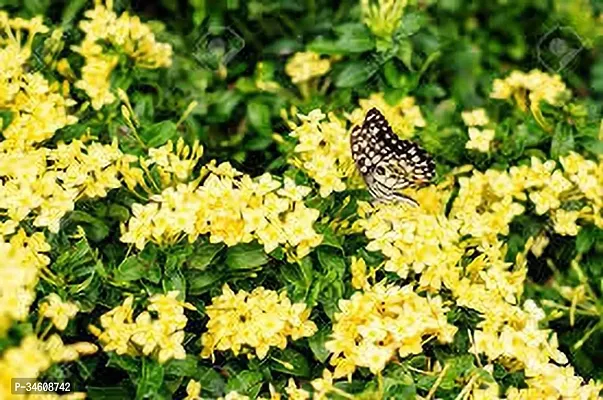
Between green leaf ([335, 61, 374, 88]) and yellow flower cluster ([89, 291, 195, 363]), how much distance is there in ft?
3.63

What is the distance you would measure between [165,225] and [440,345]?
0.60 m

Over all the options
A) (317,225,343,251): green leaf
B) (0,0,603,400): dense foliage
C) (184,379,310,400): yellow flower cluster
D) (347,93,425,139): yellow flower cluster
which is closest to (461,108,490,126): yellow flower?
(0,0,603,400): dense foliage

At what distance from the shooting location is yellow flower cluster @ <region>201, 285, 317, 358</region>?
2197 millimetres

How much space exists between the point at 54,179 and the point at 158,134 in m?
0.43

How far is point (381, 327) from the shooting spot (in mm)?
2141

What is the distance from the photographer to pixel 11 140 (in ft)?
8.28

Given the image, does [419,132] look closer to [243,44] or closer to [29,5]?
[243,44]

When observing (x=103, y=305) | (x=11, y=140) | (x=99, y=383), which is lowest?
(x=99, y=383)

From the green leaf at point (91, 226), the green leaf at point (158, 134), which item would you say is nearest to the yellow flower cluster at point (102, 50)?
the green leaf at point (158, 134)

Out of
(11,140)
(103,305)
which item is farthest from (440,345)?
(11,140)

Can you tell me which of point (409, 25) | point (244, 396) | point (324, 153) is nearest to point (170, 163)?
point (324, 153)

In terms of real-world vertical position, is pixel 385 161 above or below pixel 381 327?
above

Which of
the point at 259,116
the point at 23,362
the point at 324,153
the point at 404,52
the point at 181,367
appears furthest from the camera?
the point at 259,116

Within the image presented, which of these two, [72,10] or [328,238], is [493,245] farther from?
[72,10]
